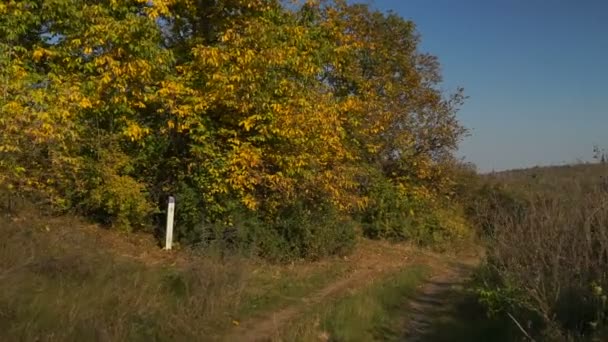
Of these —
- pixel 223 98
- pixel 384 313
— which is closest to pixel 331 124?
pixel 223 98

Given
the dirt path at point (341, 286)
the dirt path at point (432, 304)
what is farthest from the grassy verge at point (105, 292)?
the dirt path at point (432, 304)

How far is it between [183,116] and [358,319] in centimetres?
677

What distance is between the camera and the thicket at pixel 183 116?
1399 centimetres

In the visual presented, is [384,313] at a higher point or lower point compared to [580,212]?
lower

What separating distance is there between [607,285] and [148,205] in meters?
10.9

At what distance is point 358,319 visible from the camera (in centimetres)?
1082

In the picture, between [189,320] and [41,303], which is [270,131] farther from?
[41,303]

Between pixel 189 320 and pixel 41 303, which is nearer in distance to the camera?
pixel 41 303

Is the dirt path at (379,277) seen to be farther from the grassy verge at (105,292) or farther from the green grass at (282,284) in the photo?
the grassy verge at (105,292)

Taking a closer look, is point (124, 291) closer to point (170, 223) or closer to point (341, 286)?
point (170, 223)

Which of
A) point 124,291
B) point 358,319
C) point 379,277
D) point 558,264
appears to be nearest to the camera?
point 558,264

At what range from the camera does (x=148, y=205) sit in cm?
→ 1576

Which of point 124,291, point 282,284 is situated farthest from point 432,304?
point 124,291

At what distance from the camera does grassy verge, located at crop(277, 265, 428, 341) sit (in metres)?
9.72
